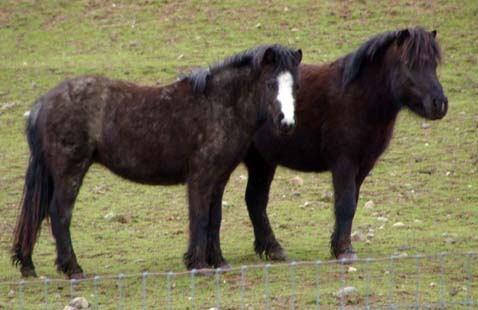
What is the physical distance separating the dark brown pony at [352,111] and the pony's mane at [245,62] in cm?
63

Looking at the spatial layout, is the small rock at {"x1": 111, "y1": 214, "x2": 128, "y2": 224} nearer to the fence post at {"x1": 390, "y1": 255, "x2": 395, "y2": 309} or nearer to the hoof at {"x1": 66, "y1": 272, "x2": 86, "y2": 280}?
the hoof at {"x1": 66, "y1": 272, "x2": 86, "y2": 280}

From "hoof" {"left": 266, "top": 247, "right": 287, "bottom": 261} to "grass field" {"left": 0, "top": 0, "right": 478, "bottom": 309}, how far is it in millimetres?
143

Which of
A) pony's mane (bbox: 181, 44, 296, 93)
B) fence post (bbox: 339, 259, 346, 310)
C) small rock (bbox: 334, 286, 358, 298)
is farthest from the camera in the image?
pony's mane (bbox: 181, 44, 296, 93)

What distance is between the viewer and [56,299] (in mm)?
10375

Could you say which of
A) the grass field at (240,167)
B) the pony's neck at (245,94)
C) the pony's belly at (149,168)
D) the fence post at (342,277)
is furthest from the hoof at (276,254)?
the pony's neck at (245,94)

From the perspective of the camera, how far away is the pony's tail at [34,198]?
1140 cm

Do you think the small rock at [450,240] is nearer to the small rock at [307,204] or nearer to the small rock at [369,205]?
the small rock at [369,205]

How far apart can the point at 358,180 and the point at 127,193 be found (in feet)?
13.9

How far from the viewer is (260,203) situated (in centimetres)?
1257

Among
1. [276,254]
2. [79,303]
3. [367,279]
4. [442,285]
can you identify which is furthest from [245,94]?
[79,303]

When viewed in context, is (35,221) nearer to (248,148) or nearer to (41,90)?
(248,148)

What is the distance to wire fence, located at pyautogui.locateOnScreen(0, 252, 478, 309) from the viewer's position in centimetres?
990

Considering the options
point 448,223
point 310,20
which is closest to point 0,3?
point 310,20

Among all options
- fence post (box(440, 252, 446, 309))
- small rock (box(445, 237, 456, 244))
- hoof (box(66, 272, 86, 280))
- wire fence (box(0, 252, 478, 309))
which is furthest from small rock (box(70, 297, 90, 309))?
small rock (box(445, 237, 456, 244))
